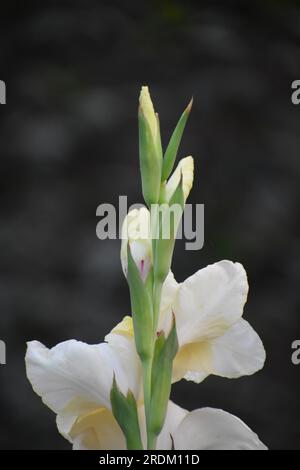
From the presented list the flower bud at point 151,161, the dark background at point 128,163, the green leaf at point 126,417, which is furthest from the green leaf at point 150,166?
the dark background at point 128,163

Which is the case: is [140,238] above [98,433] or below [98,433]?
above

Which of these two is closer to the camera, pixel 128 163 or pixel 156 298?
pixel 156 298

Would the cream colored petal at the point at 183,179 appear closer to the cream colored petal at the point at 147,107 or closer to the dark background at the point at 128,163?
the cream colored petal at the point at 147,107

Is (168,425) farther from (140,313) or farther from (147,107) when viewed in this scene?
(147,107)

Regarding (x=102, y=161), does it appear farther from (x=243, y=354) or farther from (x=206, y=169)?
(x=243, y=354)

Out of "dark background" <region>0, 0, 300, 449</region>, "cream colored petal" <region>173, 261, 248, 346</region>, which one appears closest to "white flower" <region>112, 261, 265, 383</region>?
"cream colored petal" <region>173, 261, 248, 346</region>

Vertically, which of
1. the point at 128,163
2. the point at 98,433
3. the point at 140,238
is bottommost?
the point at 98,433

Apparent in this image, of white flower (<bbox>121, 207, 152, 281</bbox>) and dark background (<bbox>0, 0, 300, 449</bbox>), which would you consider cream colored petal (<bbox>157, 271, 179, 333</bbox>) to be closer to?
white flower (<bbox>121, 207, 152, 281</bbox>)

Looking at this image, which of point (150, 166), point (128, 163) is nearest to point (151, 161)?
point (150, 166)
